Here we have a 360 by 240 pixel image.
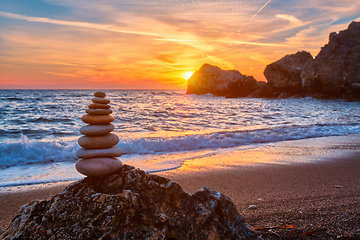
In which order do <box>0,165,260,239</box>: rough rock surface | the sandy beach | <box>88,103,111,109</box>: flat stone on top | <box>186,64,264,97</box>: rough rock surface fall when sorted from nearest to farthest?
<box>0,165,260,239</box>: rough rock surface → <box>88,103,111,109</box>: flat stone on top → the sandy beach → <box>186,64,264,97</box>: rough rock surface

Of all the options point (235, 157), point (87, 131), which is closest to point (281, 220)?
point (87, 131)

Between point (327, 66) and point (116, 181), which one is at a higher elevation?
point (327, 66)

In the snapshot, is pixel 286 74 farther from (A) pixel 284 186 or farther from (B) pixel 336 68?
(A) pixel 284 186

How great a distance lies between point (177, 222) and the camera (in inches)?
71.3

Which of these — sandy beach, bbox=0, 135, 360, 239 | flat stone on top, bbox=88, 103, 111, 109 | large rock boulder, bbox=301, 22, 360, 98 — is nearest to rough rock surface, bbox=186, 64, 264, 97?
large rock boulder, bbox=301, 22, 360, 98

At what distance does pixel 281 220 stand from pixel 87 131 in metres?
2.47

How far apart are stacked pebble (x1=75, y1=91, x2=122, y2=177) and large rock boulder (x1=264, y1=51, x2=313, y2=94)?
5615 cm

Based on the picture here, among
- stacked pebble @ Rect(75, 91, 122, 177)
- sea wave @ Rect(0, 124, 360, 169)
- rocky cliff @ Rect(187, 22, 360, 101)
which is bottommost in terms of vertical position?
sea wave @ Rect(0, 124, 360, 169)

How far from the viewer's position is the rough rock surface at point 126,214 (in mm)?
1652

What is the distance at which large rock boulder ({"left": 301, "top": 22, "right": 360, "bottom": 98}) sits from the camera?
42.0 m

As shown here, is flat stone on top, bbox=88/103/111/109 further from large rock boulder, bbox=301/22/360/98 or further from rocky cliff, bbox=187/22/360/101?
large rock boulder, bbox=301/22/360/98

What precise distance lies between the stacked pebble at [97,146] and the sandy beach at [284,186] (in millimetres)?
1789

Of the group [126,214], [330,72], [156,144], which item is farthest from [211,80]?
[126,214]

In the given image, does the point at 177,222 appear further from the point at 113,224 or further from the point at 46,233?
the point at 46,233
